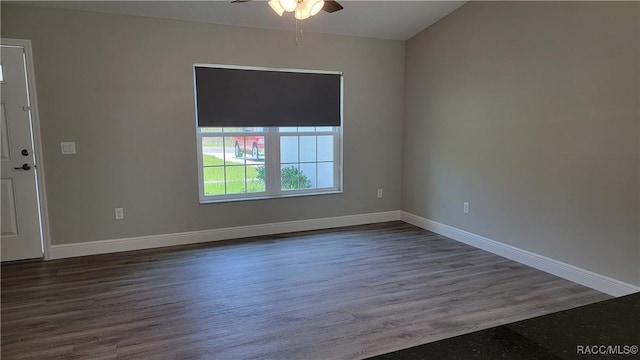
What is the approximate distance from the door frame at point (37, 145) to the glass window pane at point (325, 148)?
9.64ft

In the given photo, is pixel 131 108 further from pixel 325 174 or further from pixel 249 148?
pixel 325 174

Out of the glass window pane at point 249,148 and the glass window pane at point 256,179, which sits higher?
the glass window pane at point 249,148

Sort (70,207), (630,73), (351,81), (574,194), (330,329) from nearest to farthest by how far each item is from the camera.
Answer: (330,329)
(630,73)
(574,194)
(70,207)
(351,81)

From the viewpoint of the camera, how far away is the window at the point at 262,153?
436 cm

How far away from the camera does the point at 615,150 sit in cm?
289

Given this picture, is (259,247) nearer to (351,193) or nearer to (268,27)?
(351,193)

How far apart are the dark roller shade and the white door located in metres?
1.57

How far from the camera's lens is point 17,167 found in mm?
3660

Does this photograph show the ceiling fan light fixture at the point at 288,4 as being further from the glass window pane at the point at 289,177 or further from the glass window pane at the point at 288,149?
the glass window pane at the point at 289,177

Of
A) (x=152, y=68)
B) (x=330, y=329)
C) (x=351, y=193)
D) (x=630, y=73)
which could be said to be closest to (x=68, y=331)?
(x=330, y=329)

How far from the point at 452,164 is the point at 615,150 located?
173 centimetres

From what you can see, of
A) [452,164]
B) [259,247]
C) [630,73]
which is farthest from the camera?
[452,164]
